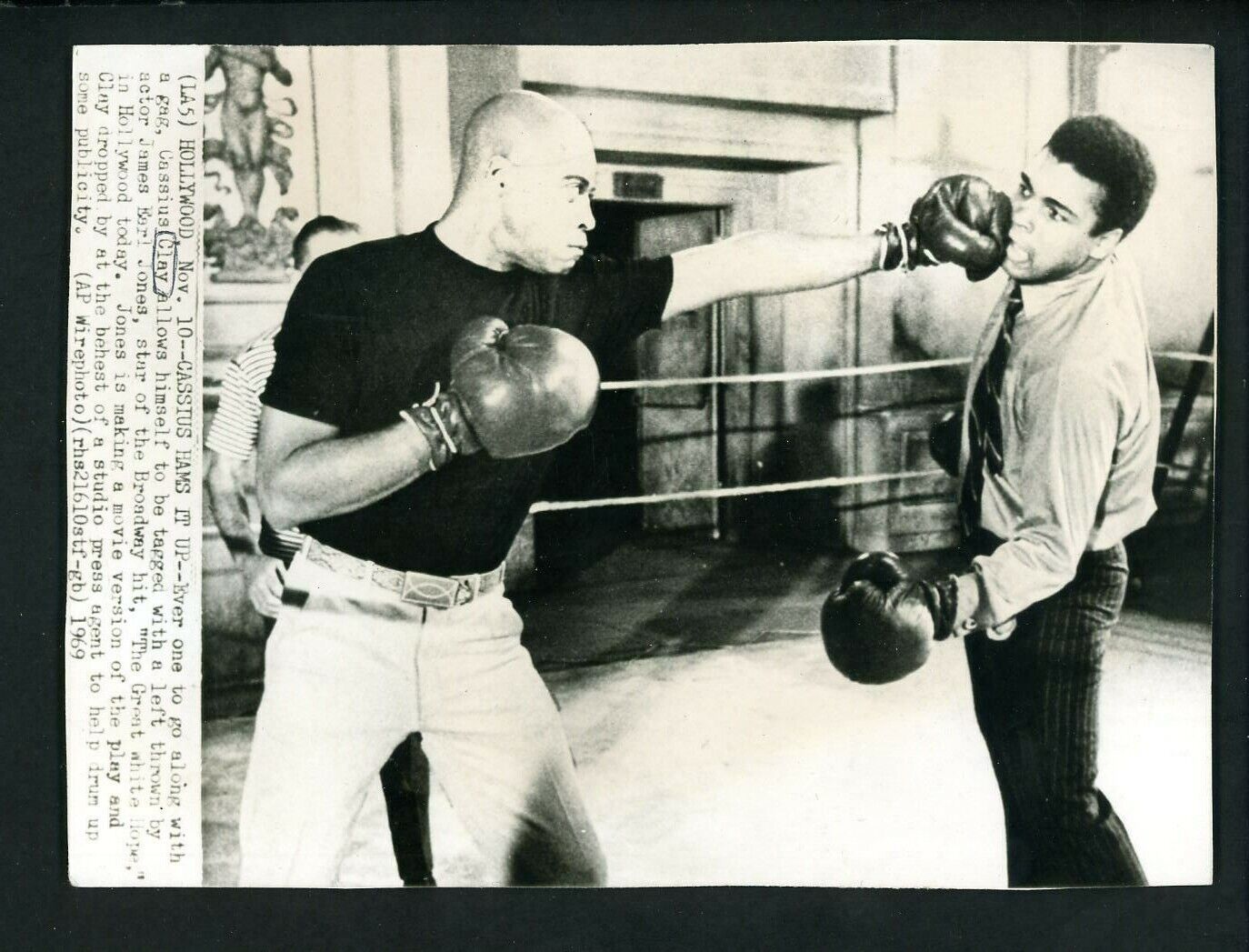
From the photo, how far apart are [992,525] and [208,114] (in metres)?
1.74

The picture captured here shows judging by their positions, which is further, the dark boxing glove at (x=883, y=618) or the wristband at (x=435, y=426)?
the dark boxing glove at (x=883, y=618)

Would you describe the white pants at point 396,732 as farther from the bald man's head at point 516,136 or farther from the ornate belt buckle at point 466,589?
the bald man's head at point 516,136

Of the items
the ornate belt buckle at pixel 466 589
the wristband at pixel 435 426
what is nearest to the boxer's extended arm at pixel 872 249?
the wristband at pixel 435 426

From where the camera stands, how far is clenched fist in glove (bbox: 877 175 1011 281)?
2000mm

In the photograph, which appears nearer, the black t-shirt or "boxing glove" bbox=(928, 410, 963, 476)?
the black t-shirt

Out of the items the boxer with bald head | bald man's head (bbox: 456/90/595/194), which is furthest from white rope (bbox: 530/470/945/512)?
bald man's head (bbox: 456/90/595/194)

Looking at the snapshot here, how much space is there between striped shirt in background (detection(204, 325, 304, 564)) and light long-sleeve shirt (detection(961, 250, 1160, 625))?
53.6 inches

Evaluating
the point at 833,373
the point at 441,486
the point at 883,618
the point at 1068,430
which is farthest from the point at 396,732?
the point at 1068,430

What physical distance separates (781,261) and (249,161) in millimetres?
1051

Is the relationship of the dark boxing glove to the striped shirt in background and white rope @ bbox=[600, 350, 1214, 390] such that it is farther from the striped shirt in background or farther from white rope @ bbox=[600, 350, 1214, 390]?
the striped shirt in background

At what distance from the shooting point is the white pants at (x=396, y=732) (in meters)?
1.92

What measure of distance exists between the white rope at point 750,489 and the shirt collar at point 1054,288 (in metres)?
0.37

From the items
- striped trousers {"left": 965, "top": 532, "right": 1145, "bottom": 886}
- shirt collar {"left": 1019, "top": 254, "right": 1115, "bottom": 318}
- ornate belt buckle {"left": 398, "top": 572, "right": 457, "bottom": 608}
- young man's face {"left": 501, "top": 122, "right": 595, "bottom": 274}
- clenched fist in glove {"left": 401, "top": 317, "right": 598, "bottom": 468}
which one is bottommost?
striped trousers {"left": 965, "top": 532, "right": 1145, "bottom": 886}

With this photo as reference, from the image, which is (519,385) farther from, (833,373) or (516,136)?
(833,373)
